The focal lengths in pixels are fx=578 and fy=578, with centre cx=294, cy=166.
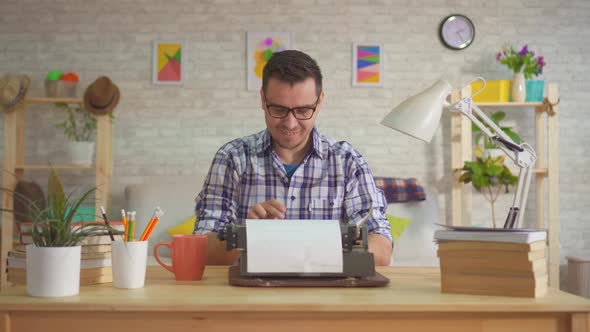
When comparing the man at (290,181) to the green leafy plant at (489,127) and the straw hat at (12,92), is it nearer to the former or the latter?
the green leafy plant at (489,127)

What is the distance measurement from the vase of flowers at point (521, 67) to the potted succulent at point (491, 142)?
223 millimetres

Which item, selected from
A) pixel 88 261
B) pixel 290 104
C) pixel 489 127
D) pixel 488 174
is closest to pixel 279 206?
pixel 290 104

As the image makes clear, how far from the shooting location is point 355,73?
4.18 m

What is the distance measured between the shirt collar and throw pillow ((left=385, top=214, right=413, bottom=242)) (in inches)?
68.9

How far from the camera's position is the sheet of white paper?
50.5 inches

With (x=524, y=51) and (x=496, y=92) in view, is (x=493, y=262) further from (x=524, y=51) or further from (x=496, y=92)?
(x=524, y=51)

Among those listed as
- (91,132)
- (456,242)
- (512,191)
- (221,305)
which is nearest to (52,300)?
(221,305)

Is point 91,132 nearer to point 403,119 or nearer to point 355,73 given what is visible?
point 355,73

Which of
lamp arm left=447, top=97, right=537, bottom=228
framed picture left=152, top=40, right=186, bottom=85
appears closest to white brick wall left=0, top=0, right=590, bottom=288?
framed picture left=152, top=40, right=186, bottom=85

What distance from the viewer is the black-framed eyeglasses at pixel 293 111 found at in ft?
6.04

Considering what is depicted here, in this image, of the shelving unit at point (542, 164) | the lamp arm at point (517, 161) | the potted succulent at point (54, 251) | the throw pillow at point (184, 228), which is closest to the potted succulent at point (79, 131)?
the throw pillow at point (184, 228)

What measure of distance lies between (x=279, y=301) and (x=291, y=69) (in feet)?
3.10

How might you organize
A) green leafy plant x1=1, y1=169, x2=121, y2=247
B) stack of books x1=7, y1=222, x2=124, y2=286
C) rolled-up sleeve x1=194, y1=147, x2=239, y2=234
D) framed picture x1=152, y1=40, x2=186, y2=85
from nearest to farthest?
green leafy plant x1=1, y1=169, x2=121, y2=247 < stack of books x1=7, y1=222, x2=124, y2=286 < rolled-up sleeve x1=194, y1=147, x2=239, y2=234 < framed picture x1=152, y1=40, x2=186, y2=85

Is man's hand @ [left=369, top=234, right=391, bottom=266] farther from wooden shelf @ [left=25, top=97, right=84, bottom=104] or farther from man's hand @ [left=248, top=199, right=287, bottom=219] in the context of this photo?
wooden shelf @ [left=25, top=97, right=84, bottom=104]
